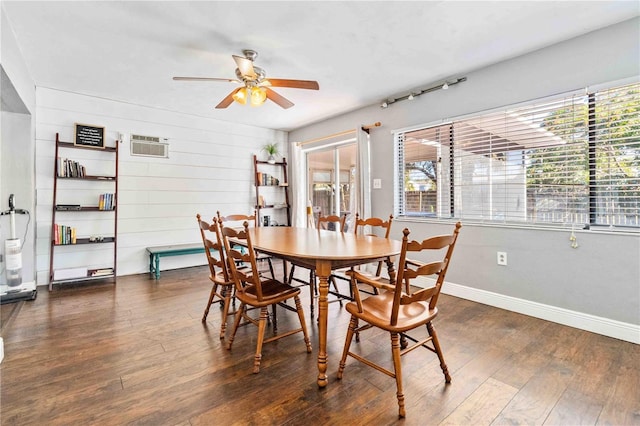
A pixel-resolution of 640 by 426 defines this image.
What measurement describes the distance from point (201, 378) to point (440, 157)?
3281 mm

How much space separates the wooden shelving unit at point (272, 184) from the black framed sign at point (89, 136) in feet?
7.54

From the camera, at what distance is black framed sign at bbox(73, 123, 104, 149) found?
383cm

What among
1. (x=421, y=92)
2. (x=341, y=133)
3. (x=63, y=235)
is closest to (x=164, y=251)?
(x=63, y=235)

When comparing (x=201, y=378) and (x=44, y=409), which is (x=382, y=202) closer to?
(x=201, y=378)

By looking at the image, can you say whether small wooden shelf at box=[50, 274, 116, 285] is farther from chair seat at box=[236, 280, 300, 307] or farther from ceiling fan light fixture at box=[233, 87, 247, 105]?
ceiling fan light fixture at box=[233, 87, 247, 105]

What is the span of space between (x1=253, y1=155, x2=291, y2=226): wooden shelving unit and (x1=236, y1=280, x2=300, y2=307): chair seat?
3371 mm

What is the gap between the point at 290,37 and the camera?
8.39 feet

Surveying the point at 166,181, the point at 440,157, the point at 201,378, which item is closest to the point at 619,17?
the point at 440,157

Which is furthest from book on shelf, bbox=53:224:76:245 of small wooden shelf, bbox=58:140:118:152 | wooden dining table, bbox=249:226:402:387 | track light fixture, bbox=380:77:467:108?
track light fixture, bbox=380:77:467:108

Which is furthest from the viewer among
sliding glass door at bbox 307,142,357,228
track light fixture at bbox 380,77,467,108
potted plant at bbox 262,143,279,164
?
potted plant at bbox 262,143,279,164

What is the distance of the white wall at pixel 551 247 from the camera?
2.36 meters

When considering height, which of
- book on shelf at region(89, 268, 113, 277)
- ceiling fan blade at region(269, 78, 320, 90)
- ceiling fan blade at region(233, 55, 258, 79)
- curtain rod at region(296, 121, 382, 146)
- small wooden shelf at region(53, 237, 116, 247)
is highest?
curtain rod at region(296, 121, 382, 146)

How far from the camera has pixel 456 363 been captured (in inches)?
77.9

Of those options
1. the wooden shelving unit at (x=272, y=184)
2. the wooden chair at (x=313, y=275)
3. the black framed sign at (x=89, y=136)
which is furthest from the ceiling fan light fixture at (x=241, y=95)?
the wooden shelving unit at (x=272, y=184)
